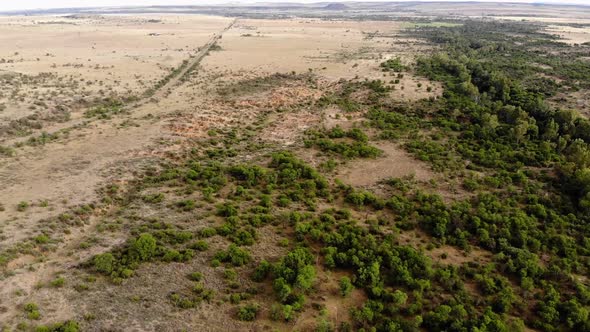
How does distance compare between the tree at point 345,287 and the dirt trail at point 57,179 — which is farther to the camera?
the dirt trail at point 57,179

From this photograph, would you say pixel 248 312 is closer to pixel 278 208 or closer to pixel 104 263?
pixel 104 263

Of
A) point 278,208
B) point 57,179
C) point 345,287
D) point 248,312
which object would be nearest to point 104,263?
point 248,312

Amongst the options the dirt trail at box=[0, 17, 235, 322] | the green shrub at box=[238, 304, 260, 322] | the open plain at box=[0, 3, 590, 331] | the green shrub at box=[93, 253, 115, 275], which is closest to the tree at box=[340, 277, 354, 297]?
the open plain at box=[0, 3, 590, 331]

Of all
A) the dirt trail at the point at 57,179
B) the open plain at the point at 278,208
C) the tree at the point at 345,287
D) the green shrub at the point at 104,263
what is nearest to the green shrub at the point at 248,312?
the open plain at the point at 278,208

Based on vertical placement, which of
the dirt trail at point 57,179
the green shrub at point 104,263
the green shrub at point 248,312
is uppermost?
the dirt trail at point 57,179

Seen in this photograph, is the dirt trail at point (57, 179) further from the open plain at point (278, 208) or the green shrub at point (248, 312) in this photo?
the green shrub at point (248, 312)

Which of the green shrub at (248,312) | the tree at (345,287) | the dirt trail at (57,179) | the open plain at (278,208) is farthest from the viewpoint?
the dirt trail at (57,179)

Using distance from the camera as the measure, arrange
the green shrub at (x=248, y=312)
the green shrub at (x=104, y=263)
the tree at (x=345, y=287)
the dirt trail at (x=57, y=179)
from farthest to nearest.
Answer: the green shrub at (x=104, y=263), the dirt trail at (x=57, y=179), the tree at (x=345, y=287), the green shrub at (x=248, y=312)

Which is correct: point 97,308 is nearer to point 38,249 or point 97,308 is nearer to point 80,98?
point 38,249

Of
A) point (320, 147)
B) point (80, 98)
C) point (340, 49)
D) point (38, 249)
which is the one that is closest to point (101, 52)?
point (80, 98)

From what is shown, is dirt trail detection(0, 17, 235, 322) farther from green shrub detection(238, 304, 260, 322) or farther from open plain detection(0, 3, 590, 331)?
green shrub detection(238, 304, 260, 322)

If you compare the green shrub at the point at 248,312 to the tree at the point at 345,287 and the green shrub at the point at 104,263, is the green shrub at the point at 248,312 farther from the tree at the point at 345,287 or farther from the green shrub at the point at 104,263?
the green shrub at the point at 104,263

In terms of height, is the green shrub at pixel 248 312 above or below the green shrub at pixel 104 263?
below
